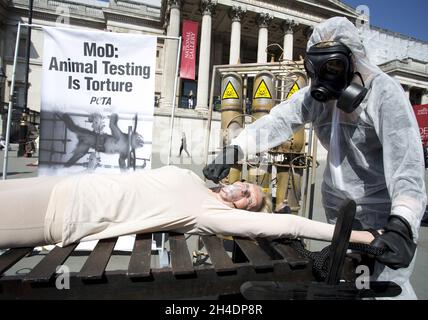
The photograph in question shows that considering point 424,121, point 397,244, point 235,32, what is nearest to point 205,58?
point 235,32

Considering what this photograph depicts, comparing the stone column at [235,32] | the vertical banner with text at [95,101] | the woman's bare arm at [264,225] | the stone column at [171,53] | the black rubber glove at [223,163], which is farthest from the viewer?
the stone column at [235,32]

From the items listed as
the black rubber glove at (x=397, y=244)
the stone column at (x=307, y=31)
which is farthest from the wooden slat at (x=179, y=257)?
the stone column at (x=307, y=31)

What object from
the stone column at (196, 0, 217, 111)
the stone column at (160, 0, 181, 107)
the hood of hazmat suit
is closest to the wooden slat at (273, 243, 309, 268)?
the hood of hazmat suit

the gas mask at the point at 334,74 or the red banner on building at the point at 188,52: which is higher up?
the red banner on building at the point at 188,52

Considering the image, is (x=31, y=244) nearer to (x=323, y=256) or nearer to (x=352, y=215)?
(x=323, y=256)

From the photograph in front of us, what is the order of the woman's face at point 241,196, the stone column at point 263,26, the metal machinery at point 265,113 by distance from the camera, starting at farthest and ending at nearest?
1. the stone column at point 263,26
2. the metal machinery at point 265,113
3. the woman's face at point 241,196

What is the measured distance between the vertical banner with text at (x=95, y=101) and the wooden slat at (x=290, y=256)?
234 cm

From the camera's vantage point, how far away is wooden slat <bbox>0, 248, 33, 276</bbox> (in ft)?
4.83

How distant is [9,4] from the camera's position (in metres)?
31.8

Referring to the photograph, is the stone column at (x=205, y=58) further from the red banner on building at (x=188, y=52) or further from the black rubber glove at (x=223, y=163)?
the black rubber glove at (x=223, y=163)

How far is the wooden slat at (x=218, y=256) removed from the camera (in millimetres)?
1475

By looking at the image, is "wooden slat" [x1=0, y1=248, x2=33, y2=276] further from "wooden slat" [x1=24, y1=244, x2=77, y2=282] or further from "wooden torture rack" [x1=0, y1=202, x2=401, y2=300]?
"wooden slat" [x1=24, y1=244, x2=77, y2=282]

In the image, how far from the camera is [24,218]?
1.85 metres

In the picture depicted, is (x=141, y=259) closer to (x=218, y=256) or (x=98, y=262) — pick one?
(x=98, y=262)
